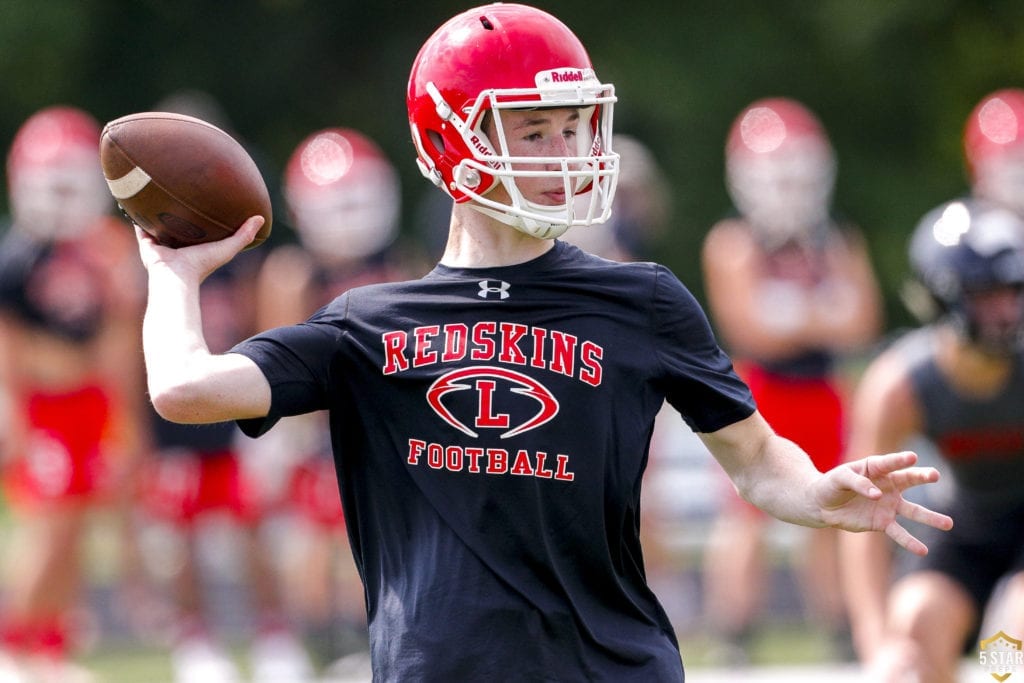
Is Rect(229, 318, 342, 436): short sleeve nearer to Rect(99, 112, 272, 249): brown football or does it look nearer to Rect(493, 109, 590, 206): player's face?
Rect(99, 112, 272, 249): brown football

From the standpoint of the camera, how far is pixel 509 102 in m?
3.04

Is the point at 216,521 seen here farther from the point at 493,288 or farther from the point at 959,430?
the point at 493,288

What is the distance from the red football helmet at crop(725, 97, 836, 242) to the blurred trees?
926 cm

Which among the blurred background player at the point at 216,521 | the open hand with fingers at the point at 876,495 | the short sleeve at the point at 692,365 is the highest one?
the short sleeve at the point at 692,365

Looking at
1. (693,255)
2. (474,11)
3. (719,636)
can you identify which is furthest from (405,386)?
(693,255)

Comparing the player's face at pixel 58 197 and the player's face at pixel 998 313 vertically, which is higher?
the player's face at pixel 58 197

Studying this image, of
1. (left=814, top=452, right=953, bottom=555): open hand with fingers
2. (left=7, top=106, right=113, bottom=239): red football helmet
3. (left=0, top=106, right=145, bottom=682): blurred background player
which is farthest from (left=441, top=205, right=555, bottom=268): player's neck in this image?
(left=7, top=106, right=113, bottom=239): red football helmet

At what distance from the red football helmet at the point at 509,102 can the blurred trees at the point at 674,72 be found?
15.4 m

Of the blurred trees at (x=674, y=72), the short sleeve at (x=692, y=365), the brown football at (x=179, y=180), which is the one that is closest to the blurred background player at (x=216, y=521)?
the brown football at (x=179, y=180)

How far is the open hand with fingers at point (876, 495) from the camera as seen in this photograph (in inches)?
116

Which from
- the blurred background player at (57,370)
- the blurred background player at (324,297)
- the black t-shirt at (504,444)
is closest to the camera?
the black t-shirt at (504,444)

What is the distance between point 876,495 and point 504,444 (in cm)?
65

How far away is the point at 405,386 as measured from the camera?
9.95ft

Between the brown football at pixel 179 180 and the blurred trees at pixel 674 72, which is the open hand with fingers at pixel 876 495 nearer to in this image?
the brown football at pixel 179 180
